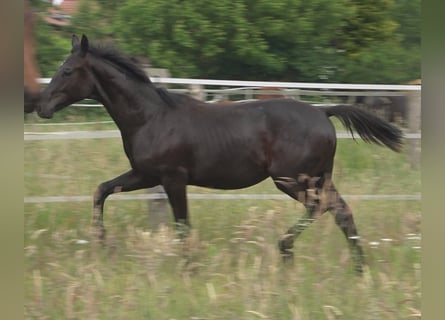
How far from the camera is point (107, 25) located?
1673cm

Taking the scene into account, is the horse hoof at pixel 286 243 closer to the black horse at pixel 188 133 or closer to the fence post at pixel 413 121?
the black horse at pixel 188 133

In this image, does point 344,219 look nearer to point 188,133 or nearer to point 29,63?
point 188,133

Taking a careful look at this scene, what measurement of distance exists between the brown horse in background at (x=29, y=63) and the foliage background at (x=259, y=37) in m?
12.0

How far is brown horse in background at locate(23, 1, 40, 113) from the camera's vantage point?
1.69m

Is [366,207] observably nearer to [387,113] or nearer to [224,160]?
[224,160]

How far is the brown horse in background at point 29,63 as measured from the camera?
1687 millimetres

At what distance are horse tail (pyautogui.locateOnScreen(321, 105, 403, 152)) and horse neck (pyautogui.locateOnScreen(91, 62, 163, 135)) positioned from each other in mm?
1155

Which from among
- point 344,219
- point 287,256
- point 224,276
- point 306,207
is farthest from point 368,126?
point 224,276

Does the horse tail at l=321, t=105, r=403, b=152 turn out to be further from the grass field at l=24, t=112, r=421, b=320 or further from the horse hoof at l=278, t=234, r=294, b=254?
the horse hoof at l=278, t=234, r=294, b=254

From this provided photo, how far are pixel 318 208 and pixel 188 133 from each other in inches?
46.3

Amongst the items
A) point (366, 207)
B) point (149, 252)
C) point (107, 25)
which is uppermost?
point (107, 25)

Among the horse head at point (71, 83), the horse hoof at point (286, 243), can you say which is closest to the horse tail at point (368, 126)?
the horse hoof at point (286, 243)

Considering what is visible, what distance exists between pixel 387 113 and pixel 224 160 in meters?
3.47
